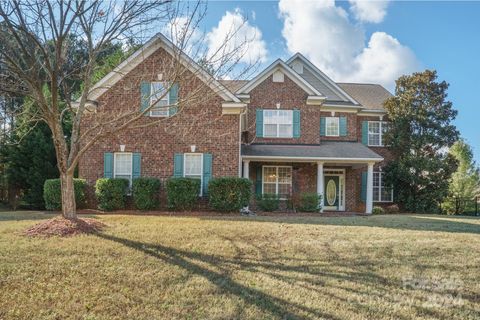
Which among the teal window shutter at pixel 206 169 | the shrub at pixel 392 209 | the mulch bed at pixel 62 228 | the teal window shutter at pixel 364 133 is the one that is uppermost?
the teal window shutter at pixel 364 133

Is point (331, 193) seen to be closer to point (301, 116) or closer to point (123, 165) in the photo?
point (301, 116)

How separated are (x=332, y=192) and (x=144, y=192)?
10508mm

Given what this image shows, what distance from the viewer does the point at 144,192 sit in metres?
14.7

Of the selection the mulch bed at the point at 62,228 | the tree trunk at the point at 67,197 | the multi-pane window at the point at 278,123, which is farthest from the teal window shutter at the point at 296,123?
the tree trunk at the point at 67,197

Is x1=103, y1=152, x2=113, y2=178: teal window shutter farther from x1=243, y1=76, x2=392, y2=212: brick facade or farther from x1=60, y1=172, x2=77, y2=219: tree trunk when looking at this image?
x1=243, y1=76, x2=392, y2=212: brick facade

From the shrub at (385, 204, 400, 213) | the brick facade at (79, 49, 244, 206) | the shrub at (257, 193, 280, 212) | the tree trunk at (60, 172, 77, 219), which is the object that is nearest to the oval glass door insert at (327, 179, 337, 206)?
the shrub at (385, 204, 400, 213)

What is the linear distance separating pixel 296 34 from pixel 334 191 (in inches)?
390

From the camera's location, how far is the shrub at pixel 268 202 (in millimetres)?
16469

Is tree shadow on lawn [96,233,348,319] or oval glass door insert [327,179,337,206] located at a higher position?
oval glass door insert [327,179,337,206]

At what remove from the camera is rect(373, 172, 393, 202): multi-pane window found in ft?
70.1

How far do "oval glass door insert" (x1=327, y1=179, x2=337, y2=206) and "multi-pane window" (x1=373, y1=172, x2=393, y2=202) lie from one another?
2880 mm

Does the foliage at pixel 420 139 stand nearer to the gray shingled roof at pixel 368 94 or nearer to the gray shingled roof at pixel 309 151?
the gray shingled roof at pixel 368 94

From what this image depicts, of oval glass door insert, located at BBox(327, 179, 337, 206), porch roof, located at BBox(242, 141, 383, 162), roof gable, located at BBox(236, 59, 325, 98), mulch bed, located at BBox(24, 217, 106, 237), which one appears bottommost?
mulch bed, located at BBox(24, 217, 106, 237)

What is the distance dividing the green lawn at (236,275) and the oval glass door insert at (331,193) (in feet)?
35.3
